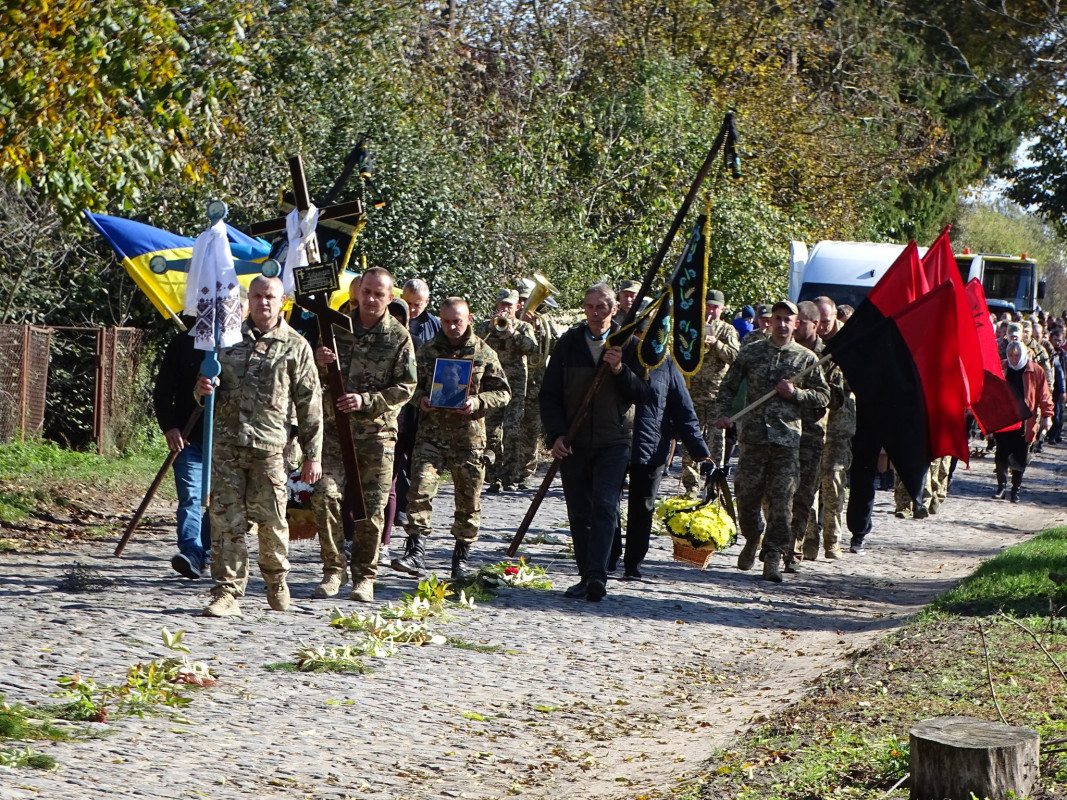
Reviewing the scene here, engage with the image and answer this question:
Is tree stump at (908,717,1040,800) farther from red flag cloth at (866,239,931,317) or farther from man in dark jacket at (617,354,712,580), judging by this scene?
red flag cloth at (866,239,931,317)

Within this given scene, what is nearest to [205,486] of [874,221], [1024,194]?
[874,221]

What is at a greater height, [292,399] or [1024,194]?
[1024,194]

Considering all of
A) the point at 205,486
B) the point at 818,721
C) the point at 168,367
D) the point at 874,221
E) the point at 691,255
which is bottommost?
the point at 818,721

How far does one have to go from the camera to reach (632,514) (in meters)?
11.4

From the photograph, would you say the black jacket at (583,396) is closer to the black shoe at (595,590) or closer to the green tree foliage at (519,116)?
the black shoe at (595,590)

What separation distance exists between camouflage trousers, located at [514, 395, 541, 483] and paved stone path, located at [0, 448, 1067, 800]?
4680 millimetres

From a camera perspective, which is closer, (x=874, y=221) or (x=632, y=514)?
(x=632, y=514)

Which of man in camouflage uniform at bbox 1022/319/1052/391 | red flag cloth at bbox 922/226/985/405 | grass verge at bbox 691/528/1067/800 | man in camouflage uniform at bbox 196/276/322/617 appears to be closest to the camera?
grass verge at bbox 691/528/1067/800

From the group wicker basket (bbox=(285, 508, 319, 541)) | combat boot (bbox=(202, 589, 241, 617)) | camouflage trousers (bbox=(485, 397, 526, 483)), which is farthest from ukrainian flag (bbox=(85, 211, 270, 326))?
camouflage trousers (bbox=(485, 397, 526, 483))

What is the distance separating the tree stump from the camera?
17.5 feet

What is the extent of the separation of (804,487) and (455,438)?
3.27 metres

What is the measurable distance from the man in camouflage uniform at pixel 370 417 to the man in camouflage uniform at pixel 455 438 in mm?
893

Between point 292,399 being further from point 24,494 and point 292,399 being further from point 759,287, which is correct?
point 759,287

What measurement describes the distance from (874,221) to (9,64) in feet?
99.8
